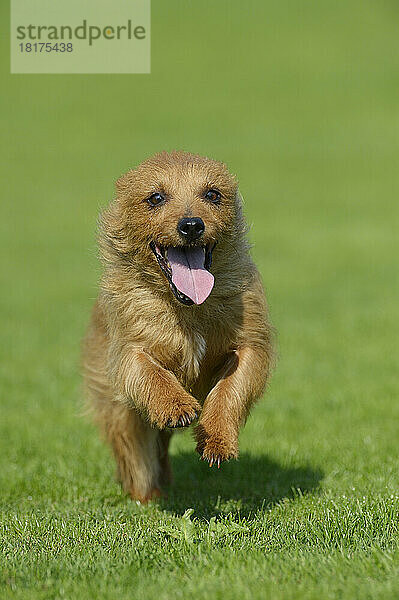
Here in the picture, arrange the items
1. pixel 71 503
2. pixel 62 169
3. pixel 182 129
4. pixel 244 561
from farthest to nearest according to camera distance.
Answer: pixel 182 129 < pixel 62 169 < pixel 71 503 < pixel 244 561

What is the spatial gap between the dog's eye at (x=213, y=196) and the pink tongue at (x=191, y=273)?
0.34 m

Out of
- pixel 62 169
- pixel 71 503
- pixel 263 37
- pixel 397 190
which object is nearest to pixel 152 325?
pixel 71 503

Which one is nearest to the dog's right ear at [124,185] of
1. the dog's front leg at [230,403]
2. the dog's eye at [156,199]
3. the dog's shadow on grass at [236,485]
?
the dog's eye at [156,199]

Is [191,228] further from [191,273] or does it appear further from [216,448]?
[216,448]

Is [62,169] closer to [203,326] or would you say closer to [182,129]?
[182,129]

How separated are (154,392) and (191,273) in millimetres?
711

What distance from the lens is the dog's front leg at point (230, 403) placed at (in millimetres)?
4910

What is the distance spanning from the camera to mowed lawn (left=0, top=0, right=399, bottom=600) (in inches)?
177

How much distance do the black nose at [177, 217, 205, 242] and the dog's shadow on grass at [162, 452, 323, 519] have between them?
1.82m

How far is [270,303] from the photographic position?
48.2 feet

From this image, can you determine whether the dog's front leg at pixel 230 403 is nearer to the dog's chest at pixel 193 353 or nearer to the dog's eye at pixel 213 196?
the dog's chest at pixel 193 353

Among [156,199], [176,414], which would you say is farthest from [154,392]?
[156,199]

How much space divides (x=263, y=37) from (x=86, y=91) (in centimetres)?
928

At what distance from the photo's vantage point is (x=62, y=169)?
101 feet
